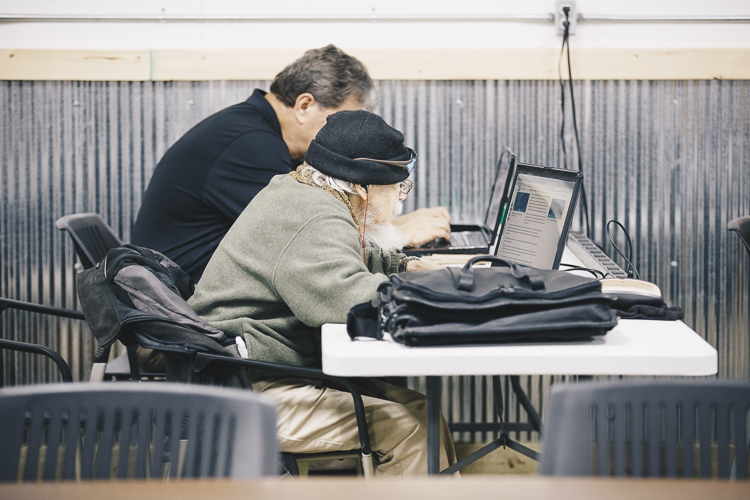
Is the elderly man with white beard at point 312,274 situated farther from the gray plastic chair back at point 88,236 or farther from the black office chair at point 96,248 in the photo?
the gray plastic chair back at point 88,236

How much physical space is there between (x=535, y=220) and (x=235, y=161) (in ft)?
3.22

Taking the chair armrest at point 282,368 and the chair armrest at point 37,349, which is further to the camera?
the chair armrest at point 37,349

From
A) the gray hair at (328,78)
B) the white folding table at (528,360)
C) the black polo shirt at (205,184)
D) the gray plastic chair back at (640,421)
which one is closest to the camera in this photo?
the gray plastic chair back at (640,421)

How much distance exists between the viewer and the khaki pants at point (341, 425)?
5.21 feet

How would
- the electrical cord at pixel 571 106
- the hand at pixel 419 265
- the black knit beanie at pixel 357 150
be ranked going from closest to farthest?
1. the black knit beanie at pixel 357 150
2. the hand at pixel 419 265
3. the electrical cord at pixel 571 106

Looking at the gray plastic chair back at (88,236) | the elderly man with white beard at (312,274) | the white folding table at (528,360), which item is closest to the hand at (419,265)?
the elderly man with white beard at (312,274)

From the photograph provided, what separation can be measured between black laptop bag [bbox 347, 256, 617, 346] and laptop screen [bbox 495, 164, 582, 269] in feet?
1.91

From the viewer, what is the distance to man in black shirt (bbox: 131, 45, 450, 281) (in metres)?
2.20

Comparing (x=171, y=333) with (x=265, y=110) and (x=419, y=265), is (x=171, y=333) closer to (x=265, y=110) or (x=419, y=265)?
(x=419, y=265)

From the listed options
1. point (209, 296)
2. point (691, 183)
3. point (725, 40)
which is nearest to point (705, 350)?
point (209, 296)

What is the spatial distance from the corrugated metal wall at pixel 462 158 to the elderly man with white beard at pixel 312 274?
109 centimetres

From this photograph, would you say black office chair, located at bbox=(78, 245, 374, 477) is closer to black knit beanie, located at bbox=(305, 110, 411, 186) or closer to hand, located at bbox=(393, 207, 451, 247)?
black knit beanie, located at bbox=(305, 110, 411, 186)

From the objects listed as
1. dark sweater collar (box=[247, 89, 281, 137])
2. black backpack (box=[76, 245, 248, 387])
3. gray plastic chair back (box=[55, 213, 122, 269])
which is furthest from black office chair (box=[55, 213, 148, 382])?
dark sweater collar (box=[247, 89, 281, 137])

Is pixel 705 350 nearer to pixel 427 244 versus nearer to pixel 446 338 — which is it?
pixel 446 338
